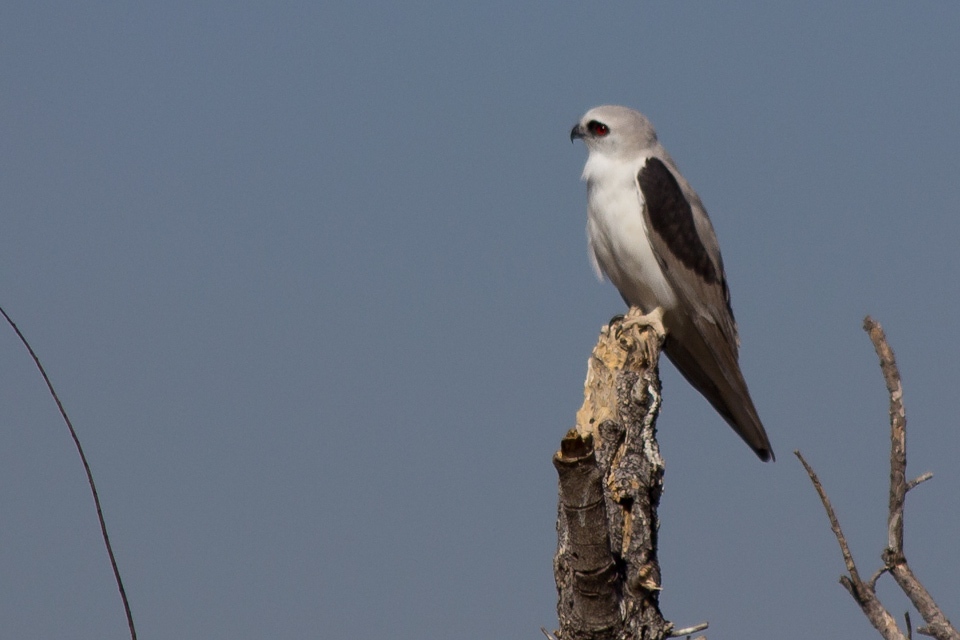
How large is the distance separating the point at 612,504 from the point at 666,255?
11.0 ft

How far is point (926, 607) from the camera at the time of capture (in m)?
3.97

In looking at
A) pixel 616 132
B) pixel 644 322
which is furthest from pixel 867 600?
pixel 616 132

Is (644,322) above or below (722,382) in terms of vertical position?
below

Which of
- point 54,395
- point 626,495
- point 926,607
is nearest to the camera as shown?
point 54,395

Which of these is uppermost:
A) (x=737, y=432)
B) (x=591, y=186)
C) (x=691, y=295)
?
(x=591, y=186)

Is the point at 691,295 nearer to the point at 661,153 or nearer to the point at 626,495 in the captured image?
the point at 661,153

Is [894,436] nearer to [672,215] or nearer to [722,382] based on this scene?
[722,382]

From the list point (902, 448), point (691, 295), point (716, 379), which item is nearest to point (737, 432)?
point (716, 379)

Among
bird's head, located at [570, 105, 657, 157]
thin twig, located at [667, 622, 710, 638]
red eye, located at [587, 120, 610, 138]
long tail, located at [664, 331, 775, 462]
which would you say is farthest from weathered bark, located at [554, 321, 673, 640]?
red eye, located at [587, 120, 610, 138]

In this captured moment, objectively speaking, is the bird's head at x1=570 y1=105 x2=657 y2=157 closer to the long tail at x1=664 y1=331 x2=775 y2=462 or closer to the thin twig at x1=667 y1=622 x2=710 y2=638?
the long tail at x1=664 y1=331 x2=775 y2=462

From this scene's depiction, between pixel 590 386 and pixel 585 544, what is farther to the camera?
pixel 590 386

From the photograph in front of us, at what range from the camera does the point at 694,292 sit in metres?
7.51

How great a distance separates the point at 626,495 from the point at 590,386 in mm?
751

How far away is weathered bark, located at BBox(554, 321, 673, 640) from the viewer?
3645 millimetres
